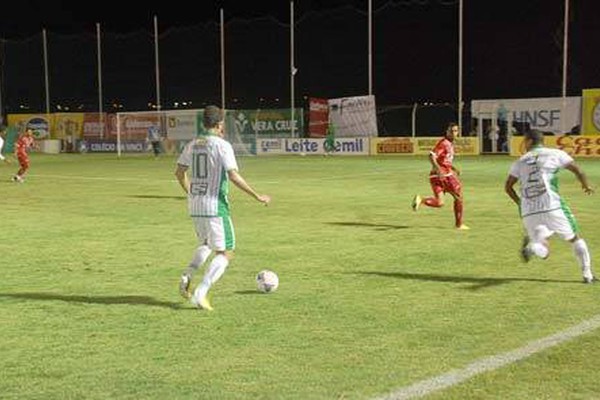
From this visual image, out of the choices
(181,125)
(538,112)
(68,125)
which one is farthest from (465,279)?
(68,125)

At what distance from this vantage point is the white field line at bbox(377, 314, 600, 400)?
5.50 metres

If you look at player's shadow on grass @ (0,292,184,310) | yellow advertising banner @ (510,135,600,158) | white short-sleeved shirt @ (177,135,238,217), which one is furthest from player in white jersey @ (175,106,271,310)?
yellow advertising banner @ (510,135,600,158)

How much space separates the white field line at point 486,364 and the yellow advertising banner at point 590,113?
107 feet

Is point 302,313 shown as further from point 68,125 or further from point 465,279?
point 68,125

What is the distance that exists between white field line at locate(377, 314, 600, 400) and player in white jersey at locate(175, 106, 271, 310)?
269 cm

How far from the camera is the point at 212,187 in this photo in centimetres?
791

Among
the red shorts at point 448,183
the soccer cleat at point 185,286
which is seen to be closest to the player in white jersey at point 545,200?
the soccer cleat at point 185,286

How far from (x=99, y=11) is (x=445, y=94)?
1204 inches

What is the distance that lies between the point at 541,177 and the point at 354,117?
36469 mm

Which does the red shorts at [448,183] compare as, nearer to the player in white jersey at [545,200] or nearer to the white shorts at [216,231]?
the player in white jersey at [545,200]

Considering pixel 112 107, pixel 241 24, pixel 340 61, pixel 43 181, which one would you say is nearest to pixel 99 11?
pixel 112 107

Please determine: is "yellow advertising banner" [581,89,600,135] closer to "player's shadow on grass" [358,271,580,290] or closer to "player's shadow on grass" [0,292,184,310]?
"player's shadow on grass" [358,271,580,290]

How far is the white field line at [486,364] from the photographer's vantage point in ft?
18.0

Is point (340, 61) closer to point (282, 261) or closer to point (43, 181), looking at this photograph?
point (43, 181)
